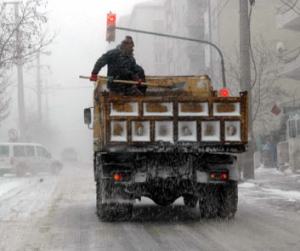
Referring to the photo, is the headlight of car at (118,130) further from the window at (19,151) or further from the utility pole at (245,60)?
the window at (19,151)

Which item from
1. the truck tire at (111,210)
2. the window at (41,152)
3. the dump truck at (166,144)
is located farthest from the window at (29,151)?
the dump truck at (166,144)

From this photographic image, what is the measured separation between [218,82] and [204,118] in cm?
3341

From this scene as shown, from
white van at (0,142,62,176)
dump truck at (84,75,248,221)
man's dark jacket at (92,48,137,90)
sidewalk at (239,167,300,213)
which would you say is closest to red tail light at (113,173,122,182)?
dump truck at (84,75,248,221)

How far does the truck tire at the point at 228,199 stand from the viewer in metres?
11.8

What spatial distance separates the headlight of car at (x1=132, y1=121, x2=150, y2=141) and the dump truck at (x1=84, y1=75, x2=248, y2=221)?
1 cm

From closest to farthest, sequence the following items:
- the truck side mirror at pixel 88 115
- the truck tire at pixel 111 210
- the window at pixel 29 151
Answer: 1. the truck tire at pixel 111 210
2. the truck side mirror at pixel 88 115
3. the window at pixel 29 151

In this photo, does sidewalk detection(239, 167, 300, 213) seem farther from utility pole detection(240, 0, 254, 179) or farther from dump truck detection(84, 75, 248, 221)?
dump truck detection(84, 75, 248, 221)

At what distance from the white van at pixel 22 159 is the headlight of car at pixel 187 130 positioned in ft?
88.2

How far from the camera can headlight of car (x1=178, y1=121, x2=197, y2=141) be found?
11000 mm

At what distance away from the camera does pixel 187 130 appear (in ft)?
36.2

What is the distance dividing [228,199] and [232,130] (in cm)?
132

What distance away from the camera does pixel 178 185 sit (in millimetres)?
11500

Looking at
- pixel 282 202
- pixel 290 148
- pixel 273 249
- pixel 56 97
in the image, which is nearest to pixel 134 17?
pixel 56 97

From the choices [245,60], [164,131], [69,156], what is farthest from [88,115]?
[69,156]
